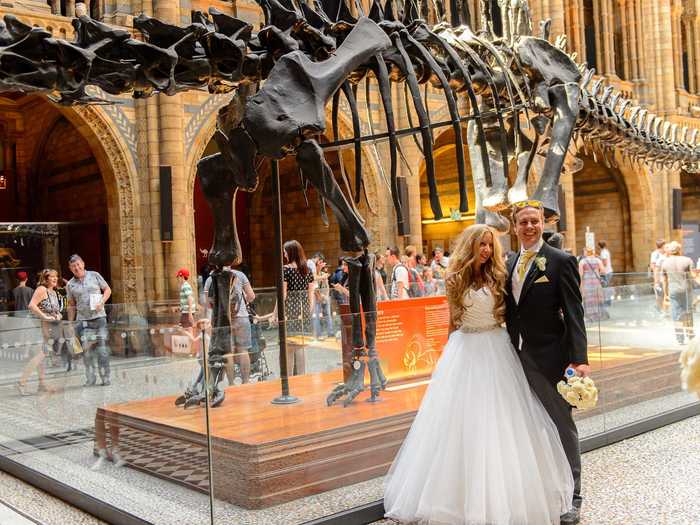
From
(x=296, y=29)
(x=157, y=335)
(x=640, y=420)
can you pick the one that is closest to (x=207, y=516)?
(x=157, y=335)

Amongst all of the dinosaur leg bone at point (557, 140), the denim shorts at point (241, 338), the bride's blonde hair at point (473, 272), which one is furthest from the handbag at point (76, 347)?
the dinosaur leg bone at point (557, 140)

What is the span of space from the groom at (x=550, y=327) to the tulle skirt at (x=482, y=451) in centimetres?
8

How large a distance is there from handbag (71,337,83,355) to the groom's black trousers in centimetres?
316

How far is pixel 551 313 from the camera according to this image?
3760mm

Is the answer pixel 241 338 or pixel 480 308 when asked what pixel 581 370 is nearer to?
pixel 480 308

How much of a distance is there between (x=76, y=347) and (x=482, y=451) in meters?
3.14

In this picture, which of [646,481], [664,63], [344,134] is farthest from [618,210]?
[646,481]

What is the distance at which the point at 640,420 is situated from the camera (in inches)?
241

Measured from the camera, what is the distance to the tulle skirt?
352cm

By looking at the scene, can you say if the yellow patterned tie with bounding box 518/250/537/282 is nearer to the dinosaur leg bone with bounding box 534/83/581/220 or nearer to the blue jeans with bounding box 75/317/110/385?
the dinosaur leg bone with bounding box 534/83/581/220

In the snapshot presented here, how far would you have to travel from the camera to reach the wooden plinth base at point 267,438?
396 centimetres

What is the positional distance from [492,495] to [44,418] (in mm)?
3626

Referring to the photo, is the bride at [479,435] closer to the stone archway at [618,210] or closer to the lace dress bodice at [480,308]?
the lace dress bodice at [480,308]

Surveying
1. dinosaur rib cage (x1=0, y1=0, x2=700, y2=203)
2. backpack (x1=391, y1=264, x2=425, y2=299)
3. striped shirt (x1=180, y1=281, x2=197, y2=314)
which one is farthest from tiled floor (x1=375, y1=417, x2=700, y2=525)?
striped shirt (x1=180, y1=281, x2=197, y2=314)
